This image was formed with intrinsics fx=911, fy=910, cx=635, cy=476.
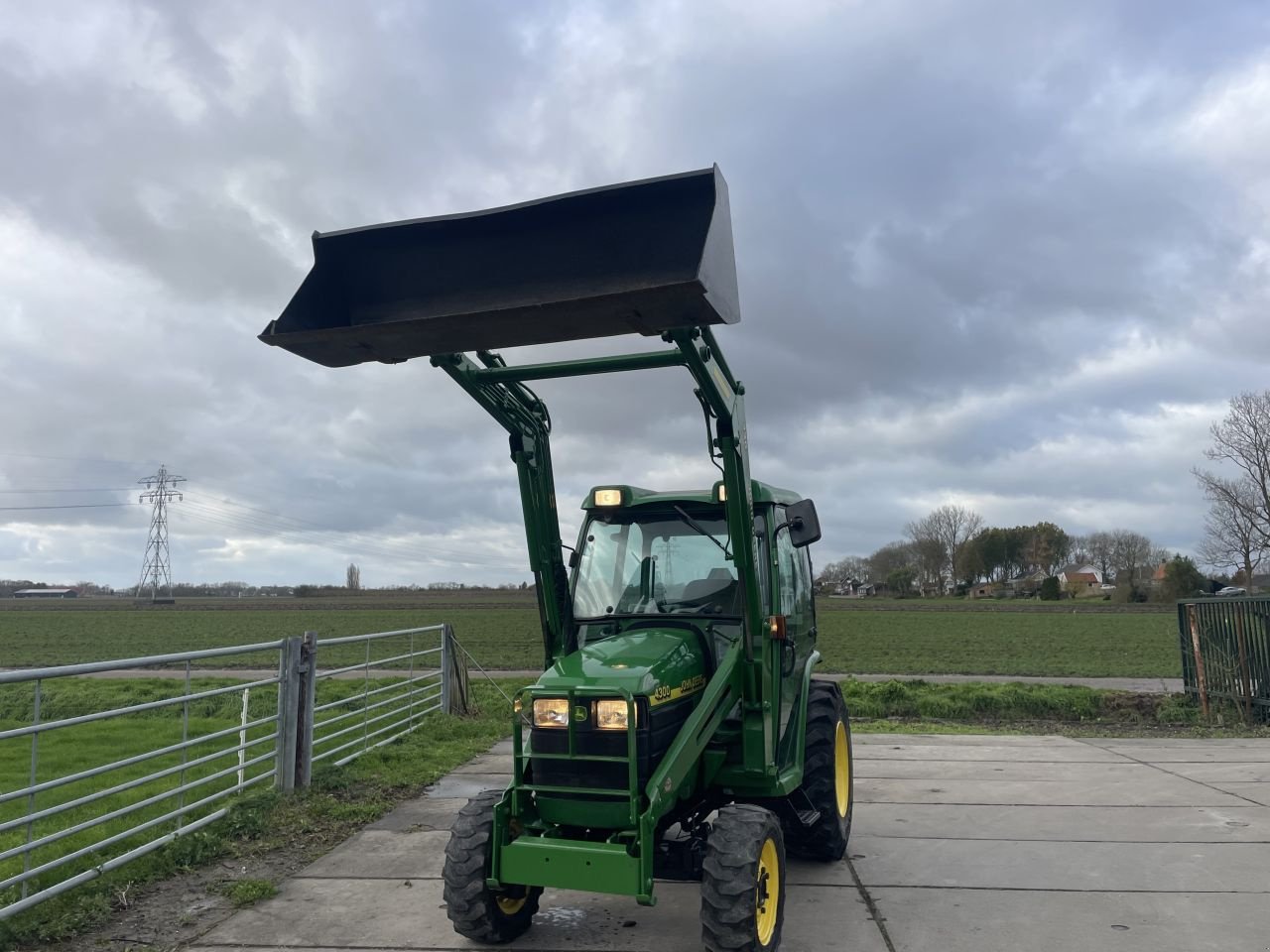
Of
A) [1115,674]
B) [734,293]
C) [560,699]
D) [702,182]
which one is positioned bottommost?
[1115,674]

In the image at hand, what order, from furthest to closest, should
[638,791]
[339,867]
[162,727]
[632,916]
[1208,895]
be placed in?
[162,727], [339,867], [1208,895], [632,916], [638,791]

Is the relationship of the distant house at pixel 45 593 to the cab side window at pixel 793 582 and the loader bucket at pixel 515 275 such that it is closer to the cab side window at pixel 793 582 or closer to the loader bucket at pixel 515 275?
the cab side window at pixel 793 582

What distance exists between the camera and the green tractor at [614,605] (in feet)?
13.3

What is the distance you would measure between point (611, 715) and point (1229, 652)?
12.7 meters

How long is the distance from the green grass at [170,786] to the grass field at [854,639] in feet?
27.8

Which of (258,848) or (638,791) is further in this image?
(258,848)

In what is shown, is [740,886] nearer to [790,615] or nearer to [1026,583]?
[790,615]

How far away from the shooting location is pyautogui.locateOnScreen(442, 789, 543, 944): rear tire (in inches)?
169

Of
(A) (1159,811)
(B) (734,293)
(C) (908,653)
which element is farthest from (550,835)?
(C) (908,653)

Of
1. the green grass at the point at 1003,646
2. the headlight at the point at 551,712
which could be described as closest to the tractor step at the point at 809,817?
the headlight at the point at 551,712

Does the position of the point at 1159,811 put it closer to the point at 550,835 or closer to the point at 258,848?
the point at 550,835

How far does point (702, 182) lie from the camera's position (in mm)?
4223

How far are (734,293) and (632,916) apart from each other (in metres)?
3.38

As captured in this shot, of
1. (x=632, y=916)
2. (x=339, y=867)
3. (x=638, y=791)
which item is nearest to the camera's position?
(x=638, y=791)
